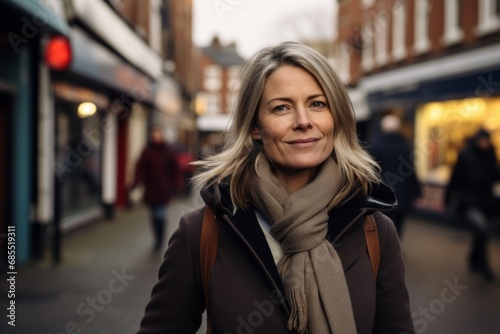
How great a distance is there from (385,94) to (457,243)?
8.93 m

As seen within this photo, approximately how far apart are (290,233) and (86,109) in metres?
10.1

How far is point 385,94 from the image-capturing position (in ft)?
61.3

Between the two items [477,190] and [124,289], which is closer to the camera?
[124,289]

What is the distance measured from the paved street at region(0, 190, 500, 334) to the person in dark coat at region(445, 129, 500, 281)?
13.5 inches

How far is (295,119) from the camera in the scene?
1894 mm

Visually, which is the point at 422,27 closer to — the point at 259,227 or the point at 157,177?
the point at 157,177

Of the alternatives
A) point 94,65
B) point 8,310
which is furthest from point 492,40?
point 8,310

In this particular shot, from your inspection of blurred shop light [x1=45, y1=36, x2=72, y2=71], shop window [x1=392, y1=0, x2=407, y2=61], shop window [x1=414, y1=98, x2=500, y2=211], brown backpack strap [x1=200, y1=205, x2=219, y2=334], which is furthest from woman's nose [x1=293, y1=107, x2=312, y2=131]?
shop window [x1=392, y1=0, x2=407, y2=61]

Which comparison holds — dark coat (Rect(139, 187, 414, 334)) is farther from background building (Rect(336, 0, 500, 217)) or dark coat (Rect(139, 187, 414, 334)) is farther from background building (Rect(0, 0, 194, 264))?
background building (Rect(336, 0, 500, 217))

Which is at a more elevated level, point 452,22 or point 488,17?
point 452,22

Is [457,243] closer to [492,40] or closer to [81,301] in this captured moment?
[492,40]

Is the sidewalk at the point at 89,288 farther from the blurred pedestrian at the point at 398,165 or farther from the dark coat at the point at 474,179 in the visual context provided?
the dark coat at the point at 474,179

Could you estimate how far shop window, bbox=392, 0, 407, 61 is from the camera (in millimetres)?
18703

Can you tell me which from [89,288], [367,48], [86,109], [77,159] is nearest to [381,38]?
[367,48]
